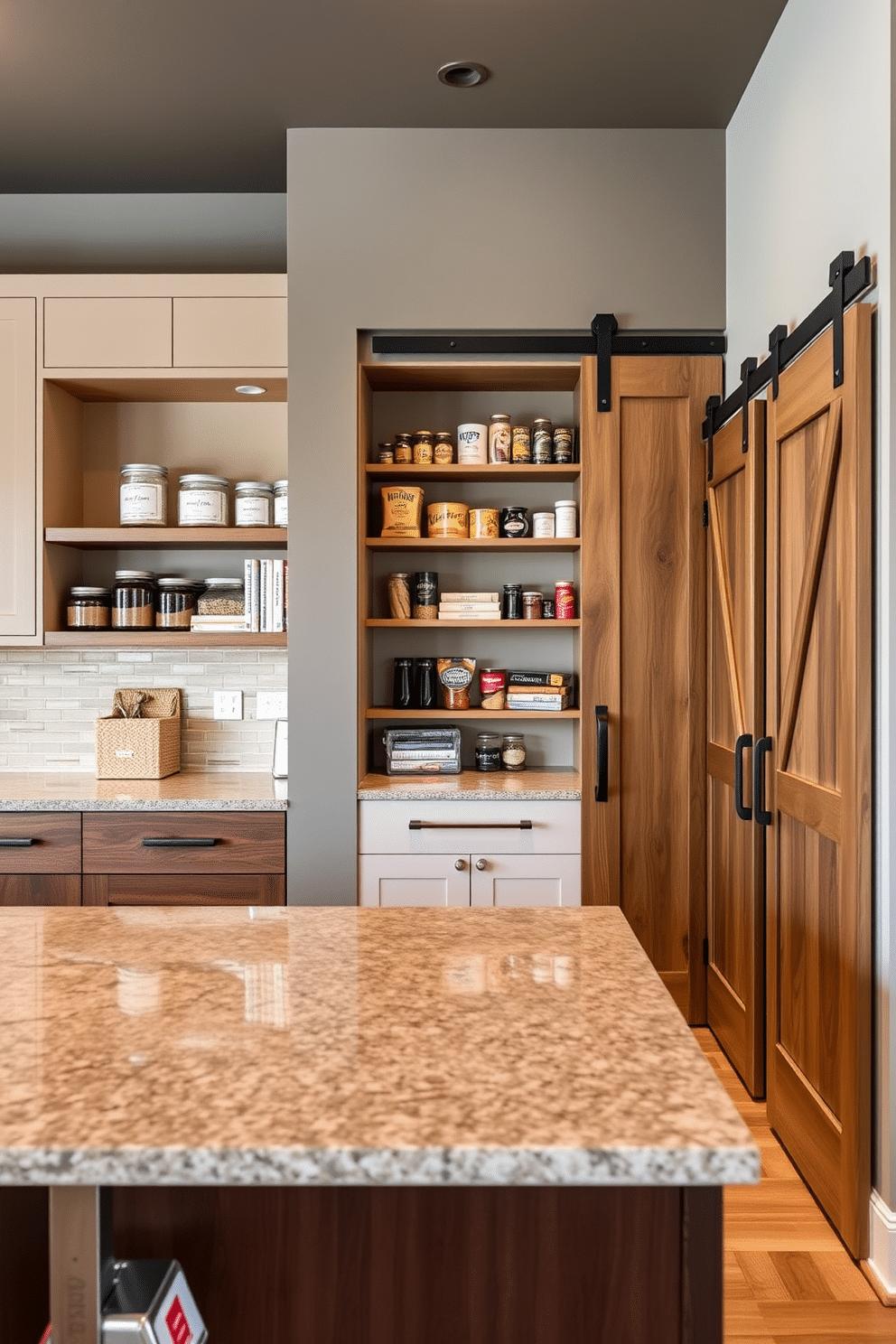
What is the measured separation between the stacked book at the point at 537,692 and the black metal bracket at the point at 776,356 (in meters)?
1.22

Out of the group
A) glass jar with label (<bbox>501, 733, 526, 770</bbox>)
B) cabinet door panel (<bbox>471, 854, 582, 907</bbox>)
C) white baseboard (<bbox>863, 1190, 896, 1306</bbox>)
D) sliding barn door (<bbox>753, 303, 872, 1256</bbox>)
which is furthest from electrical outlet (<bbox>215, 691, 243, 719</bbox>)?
white baseboard (<bbox>863, 1190, 896, 1306</bbox>)

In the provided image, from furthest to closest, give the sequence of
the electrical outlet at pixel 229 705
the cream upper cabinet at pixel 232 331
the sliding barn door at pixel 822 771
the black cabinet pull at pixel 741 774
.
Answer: the electrical outlet at pixel 229 705
the cream upper cabinet at pixel 232 331
the black cabinet pull at pixel 741 774
the sliding barn door at pixel 822 771

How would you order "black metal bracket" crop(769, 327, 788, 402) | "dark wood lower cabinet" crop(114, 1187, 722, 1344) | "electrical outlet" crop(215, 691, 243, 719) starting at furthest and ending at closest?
"electrical outlet" crop(215, 691, 243, 719)
"black metal bracket" crop(769, 327, 788, 402)
"dark wood lower cabinet" crop(114, 1187, 722, 1344)

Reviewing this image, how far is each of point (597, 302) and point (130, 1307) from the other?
9.84 feet

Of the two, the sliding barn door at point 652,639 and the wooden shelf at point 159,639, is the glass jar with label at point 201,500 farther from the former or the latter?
the sliding barn door at point 652,639

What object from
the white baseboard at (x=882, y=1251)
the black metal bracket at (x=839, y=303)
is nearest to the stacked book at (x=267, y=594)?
the black metal bracket at (x=839, y=303)

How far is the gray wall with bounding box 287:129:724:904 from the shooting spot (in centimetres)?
321

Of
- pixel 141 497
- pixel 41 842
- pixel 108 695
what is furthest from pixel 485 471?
pixel 41 842

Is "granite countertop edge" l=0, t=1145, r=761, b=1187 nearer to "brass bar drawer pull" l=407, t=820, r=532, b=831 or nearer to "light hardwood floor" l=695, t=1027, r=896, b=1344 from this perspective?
"light hardwood floor" l=695, t=1027, r=896, b=1344

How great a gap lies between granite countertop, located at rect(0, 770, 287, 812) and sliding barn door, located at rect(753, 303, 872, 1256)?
4.87ft

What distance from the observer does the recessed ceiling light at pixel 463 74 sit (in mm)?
2877

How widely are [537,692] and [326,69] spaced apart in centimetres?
196

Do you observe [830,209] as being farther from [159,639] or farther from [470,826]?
[159,639]

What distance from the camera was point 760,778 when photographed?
263 centimetres
